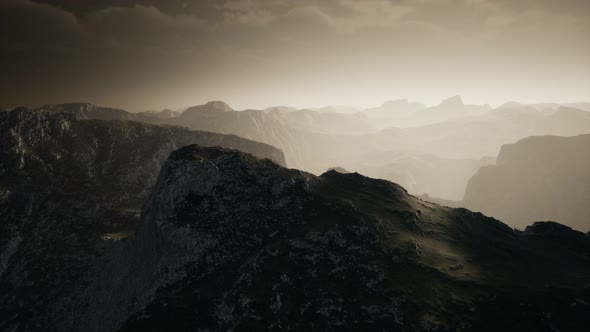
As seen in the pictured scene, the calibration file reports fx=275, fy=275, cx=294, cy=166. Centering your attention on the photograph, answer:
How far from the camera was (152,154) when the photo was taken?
14800 centimetres

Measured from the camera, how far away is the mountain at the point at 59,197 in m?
76.1

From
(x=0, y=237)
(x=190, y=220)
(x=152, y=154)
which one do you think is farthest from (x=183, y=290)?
(x=152, y=154)

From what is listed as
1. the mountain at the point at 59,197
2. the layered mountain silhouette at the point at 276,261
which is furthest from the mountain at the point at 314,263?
the mountain at the point at 59,197

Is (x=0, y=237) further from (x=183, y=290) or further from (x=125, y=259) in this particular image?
(x=183, y=290)

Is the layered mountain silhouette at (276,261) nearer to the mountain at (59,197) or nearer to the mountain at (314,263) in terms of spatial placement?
the mountain at (314,263)

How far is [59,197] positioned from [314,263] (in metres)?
110

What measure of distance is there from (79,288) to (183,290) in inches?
1891

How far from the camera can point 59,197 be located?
104438 mm

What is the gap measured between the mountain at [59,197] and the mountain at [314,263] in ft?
32.7

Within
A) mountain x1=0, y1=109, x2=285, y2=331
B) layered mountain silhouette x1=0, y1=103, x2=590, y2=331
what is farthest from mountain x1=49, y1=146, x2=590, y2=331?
mountain x1=0, y1=109, x2=285, y2=331

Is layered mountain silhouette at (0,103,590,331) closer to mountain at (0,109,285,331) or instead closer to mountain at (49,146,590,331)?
mountain at (49,146,590,331)

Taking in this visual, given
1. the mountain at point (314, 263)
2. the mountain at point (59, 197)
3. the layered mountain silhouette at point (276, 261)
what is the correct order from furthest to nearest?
the mountain at point (59, 197) < the layered mountain silhouette at point (276, 261) < the mountain at point (314, 263)

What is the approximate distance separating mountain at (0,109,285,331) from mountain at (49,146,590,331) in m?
9.98

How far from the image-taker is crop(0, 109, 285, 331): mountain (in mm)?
76125
